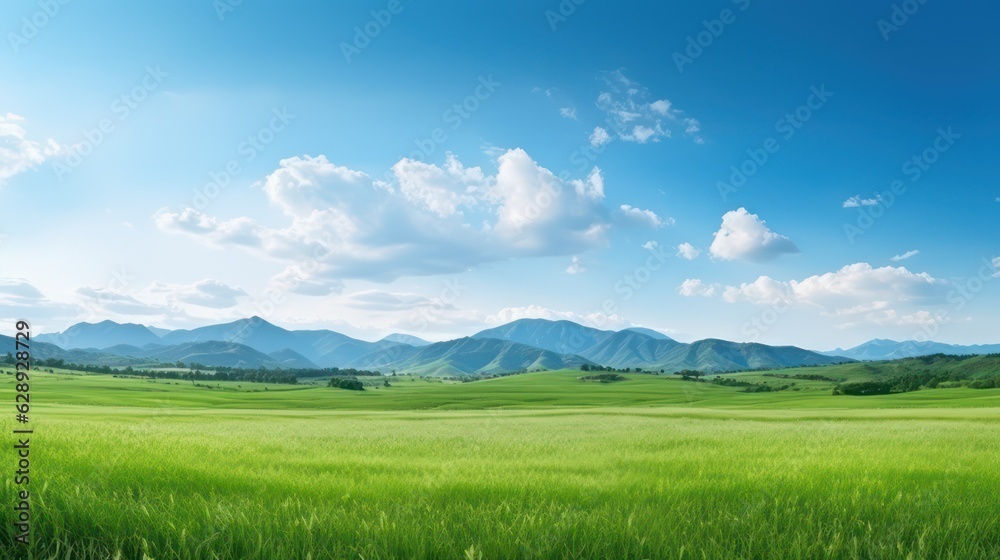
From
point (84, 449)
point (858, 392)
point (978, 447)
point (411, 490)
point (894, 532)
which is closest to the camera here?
point (894, 532)

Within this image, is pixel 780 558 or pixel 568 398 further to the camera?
pixel 568 398

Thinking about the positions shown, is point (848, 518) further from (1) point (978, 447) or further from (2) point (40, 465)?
(1) point (978, 447)

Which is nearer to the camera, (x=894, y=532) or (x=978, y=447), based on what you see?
(x=894, y=532)

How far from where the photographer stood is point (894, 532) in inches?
181

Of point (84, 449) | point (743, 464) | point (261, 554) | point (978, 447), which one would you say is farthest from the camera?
point (978, 447)

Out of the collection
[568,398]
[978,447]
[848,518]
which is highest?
[848,518]

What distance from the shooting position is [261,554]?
3693 mm

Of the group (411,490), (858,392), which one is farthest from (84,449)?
(858,392)

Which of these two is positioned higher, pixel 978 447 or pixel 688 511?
pixel 688 511

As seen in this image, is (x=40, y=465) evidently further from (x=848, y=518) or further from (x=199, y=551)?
(x=848, y=518)

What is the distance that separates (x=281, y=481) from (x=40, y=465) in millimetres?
3050

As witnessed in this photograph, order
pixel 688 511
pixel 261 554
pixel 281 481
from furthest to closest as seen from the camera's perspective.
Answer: pixel 281 481 < pixel 688 511 < pixel 261 554

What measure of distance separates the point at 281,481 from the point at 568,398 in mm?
147424

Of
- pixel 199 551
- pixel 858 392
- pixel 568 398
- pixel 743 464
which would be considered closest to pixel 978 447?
pixel 743 464
